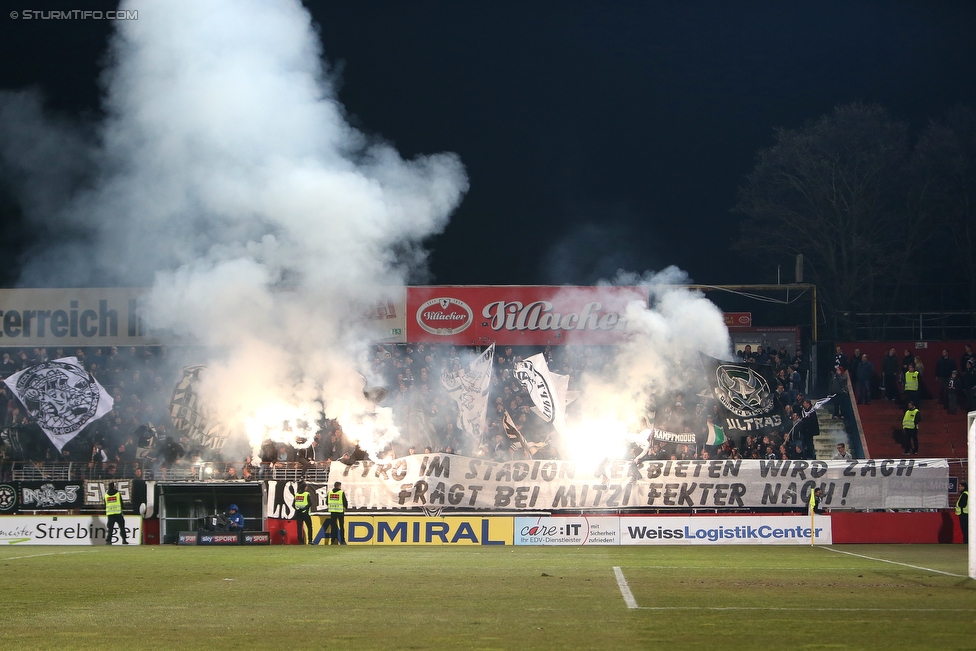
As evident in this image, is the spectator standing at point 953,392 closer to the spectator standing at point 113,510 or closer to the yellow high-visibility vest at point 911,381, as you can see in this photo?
the yellow high-visibility vest at point 911,381

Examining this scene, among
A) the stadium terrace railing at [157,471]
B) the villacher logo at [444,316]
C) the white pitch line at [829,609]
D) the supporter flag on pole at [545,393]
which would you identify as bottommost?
the white pitch line at [829,609]

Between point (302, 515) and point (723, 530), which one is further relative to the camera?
point (723, 530)

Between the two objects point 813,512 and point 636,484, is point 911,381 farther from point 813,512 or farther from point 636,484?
point 636,484

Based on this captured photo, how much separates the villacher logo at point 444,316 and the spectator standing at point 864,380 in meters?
14.1

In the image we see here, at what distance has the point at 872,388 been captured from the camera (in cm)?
3444

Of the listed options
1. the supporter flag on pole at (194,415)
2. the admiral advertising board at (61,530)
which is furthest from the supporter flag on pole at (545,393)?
the admiral advertising board at (61,530)

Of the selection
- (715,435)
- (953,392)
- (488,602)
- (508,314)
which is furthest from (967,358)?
(488,602)

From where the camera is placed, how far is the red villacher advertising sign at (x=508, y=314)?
36469mm

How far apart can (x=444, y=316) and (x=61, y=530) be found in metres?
15.8

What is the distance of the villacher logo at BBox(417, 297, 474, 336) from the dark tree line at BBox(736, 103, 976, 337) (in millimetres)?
15524

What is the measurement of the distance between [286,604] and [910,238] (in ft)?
126

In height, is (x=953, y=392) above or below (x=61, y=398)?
above

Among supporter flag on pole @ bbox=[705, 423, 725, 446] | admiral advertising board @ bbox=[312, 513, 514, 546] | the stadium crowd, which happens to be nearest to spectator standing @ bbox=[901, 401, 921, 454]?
the stadium crowd

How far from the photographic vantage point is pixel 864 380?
33781 mm
